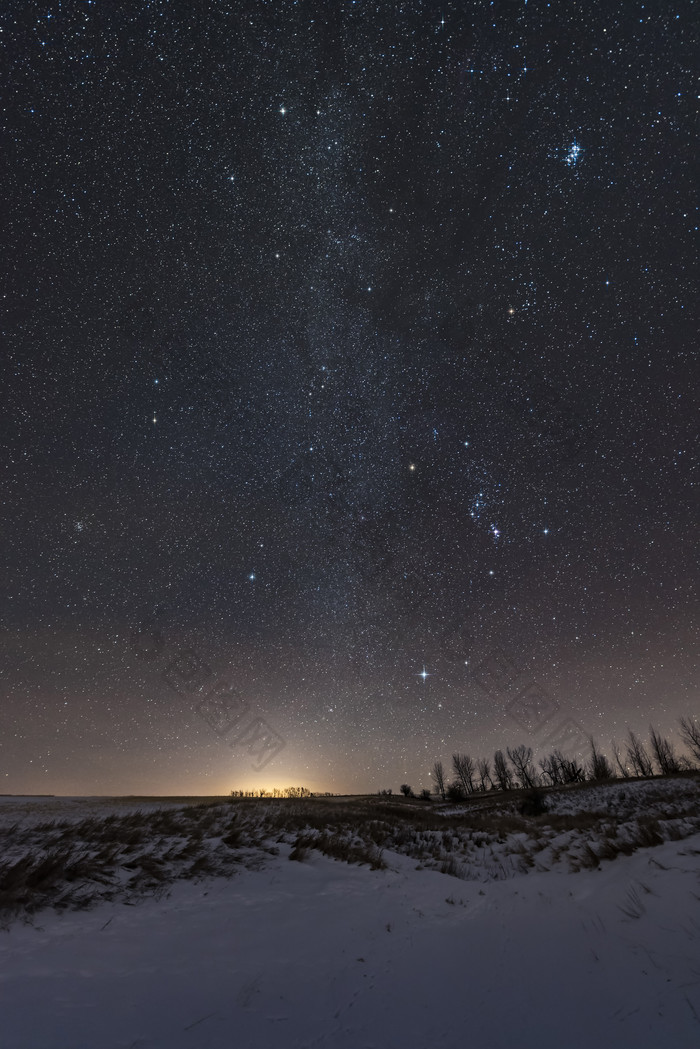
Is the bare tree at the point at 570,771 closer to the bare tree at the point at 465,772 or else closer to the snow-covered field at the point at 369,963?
the bare tree at the point at 465,772

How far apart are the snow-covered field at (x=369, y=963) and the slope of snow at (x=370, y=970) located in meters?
0.02

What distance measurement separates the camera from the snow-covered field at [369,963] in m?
3.38

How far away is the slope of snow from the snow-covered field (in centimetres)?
2

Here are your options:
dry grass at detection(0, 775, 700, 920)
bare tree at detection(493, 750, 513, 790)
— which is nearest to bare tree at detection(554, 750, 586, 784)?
bare tree at detection(493, 750, 513, 790)

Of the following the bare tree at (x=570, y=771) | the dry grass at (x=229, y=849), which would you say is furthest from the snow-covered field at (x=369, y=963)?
the bare tree at (x=570, y=771)

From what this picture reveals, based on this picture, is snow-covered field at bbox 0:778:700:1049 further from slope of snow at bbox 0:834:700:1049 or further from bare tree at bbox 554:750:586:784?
bare tree at bbox 554:750:586:784

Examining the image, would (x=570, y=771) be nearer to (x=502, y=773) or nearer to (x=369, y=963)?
(x=502, y=773)

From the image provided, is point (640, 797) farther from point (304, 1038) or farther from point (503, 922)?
point (304, 1038)

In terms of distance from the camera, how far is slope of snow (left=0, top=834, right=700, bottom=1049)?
3.36m

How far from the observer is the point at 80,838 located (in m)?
8.91

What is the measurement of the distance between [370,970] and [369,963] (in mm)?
193

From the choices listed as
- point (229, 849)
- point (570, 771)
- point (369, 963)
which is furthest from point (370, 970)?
point (570, 771)

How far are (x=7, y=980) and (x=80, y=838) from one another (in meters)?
6.14

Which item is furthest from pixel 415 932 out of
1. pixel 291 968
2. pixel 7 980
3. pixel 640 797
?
pixel 640 797
